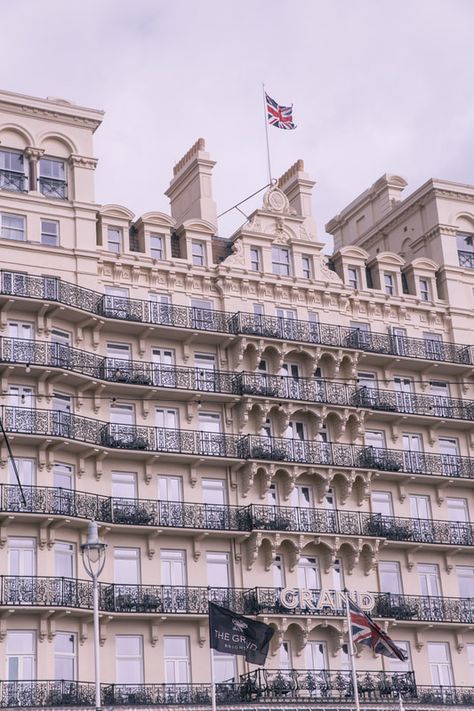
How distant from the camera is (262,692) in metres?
49.5

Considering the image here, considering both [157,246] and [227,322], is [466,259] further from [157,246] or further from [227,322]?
[157,246]

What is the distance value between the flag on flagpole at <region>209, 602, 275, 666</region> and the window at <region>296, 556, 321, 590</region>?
6.96m

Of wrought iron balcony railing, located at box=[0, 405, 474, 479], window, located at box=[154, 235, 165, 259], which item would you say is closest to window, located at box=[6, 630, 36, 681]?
wrought iron balcony railing, located at box=[0, 405, 474, 479]

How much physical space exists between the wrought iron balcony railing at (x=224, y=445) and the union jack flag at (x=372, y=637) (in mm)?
7924

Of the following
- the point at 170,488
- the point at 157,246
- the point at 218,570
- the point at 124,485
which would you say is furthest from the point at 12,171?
the point at 218,570

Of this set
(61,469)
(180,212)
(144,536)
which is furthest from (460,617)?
(180,212)

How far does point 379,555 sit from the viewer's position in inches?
2164

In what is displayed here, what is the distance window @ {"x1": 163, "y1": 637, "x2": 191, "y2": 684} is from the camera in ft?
163

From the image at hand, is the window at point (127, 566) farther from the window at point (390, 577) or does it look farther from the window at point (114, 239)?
the window at point (114, 239)

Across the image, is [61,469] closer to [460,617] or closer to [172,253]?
[172,253]

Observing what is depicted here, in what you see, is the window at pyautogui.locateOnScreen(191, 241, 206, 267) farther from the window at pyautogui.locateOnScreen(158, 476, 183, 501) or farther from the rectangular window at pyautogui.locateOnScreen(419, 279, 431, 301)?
the rectangular window at pyautogui.locateOnScreen(419, 279, 431, 301)

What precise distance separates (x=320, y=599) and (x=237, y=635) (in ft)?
24.2

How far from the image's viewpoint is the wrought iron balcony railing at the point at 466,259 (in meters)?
63.0

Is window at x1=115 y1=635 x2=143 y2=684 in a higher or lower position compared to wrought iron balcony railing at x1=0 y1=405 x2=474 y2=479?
lower
